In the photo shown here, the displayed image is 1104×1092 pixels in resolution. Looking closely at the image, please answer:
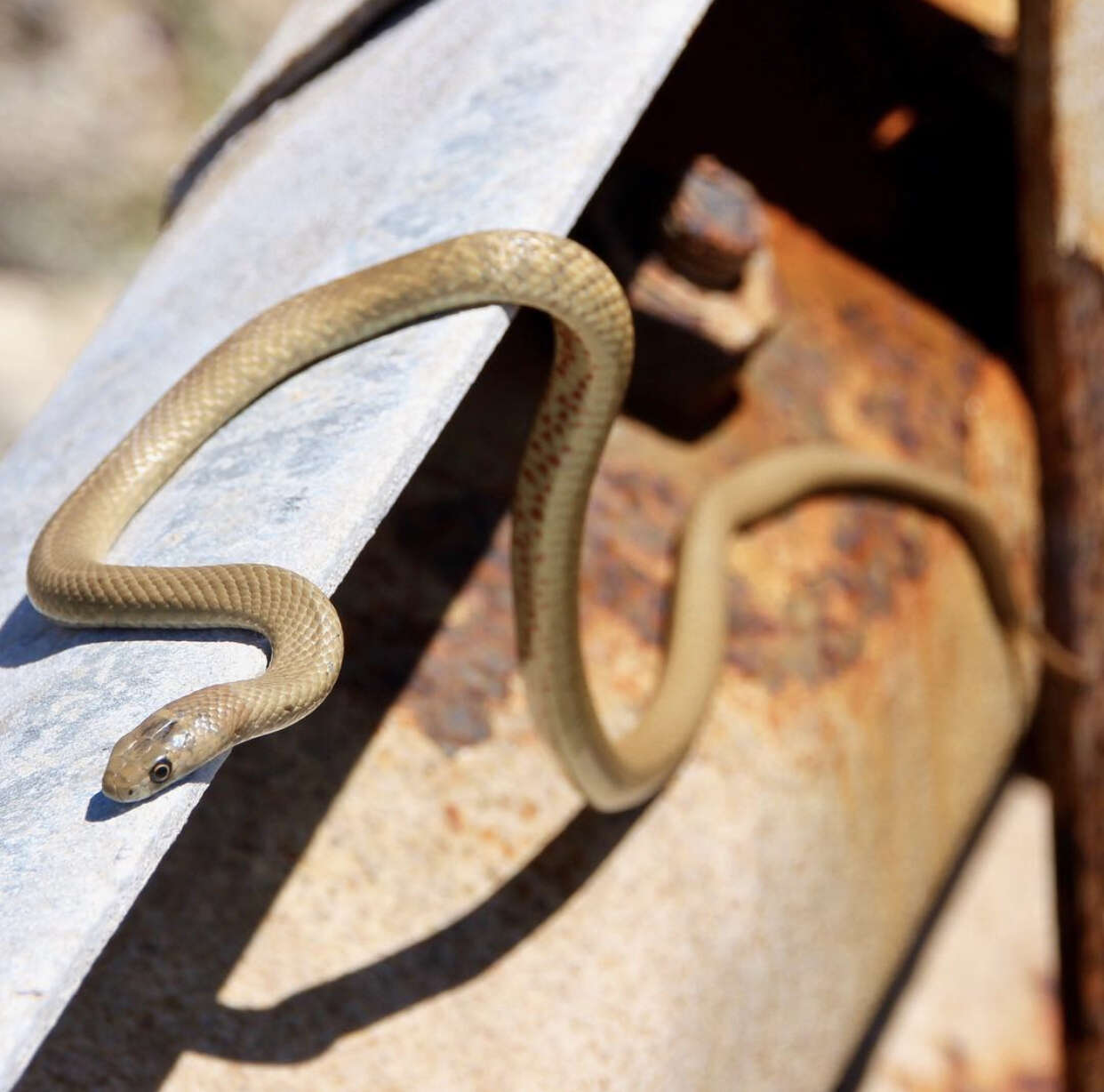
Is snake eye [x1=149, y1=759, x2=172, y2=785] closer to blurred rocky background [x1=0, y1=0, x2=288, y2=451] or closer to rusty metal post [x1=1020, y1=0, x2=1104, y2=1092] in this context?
rusty metal post [x1=1020, y1=0, x2=1104, y2=1092]

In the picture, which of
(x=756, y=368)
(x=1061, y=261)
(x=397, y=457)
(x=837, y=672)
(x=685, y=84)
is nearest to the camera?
(x=397, y=457)

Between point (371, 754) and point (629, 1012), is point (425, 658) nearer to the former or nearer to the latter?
point (371, 754)

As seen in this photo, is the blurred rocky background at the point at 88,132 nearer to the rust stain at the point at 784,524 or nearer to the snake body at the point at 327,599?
the rust stain at the point at 784,524

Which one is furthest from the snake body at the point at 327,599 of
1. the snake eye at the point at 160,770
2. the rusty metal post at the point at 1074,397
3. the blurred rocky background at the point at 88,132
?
the blurred rocky background at the point at 88,132

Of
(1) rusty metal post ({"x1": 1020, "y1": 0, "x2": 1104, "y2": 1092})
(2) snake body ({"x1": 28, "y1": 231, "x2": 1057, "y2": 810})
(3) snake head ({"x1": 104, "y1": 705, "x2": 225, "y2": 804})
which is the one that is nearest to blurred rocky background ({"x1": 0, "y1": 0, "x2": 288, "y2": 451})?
(2) snake body ({"x1": 28, "y1": 231, "x2": 1057, "y2": 810})

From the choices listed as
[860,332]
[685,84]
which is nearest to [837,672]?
[860,332]

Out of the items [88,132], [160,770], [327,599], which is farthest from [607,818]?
[88,132]
